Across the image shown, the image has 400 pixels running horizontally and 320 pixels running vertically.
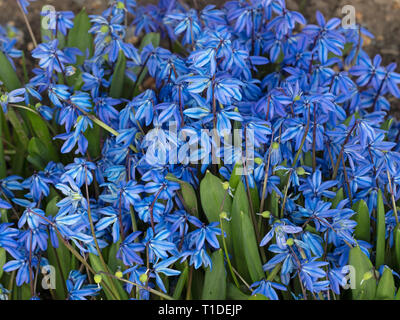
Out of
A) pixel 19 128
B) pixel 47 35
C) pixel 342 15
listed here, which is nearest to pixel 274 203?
pixel 19 128

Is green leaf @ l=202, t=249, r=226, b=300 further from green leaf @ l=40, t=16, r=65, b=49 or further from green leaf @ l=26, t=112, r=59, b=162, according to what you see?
green leaf @ l=40, t=16, r=65, b=49

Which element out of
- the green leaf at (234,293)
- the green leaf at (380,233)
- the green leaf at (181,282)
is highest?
the green leaf at (380,233)

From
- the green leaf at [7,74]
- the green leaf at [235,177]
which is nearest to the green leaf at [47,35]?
the green leaf at [7,74]

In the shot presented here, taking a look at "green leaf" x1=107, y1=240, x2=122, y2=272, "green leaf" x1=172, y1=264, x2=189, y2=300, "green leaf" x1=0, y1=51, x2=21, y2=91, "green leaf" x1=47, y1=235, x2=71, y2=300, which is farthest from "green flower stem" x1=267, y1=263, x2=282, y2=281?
"green leaf" x1=0, y1=51, x2=21, y2=91

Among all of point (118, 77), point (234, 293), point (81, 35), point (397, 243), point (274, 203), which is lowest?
point (234, 293)

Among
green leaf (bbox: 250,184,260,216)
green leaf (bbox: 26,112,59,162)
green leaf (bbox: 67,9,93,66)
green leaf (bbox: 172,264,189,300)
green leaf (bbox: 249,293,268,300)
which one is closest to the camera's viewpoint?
green leaf (bbox: 249,293,268,300)

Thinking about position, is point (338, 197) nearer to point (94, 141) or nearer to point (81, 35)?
point (94, 141)

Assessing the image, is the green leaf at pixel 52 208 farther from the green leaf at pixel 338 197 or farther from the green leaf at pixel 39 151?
the green leaf at pixel 338 197
